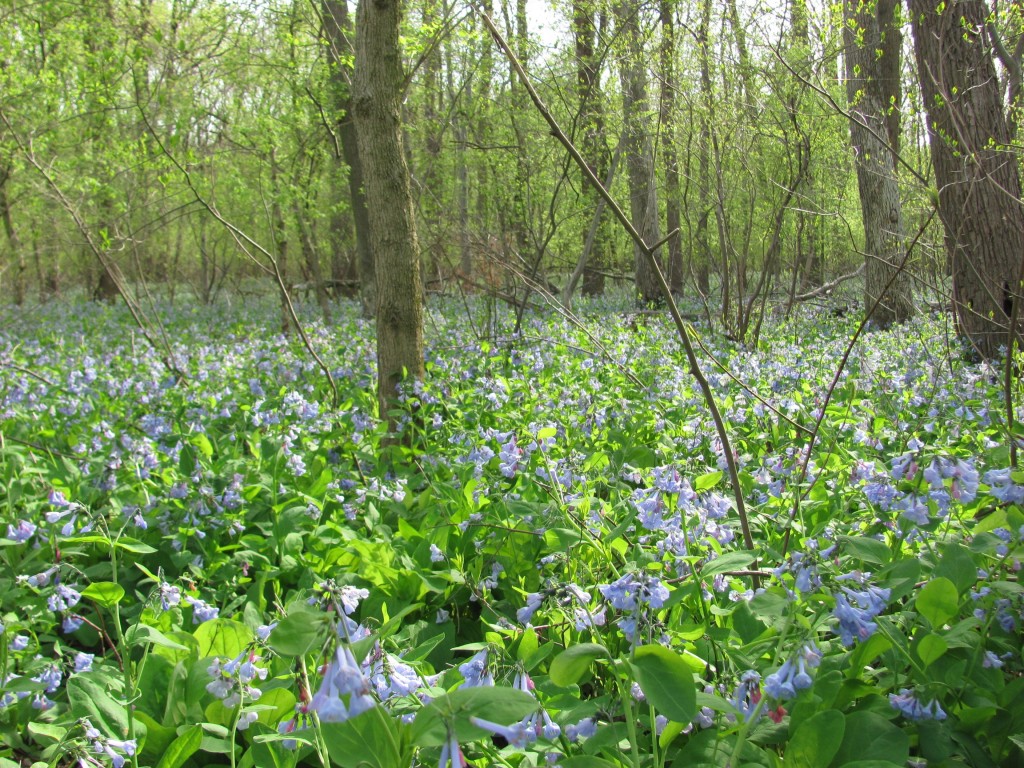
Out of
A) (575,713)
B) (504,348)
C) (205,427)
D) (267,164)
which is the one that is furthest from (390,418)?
(267,164)

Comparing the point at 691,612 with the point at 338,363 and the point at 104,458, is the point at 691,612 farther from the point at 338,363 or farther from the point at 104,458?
the point at 338,363

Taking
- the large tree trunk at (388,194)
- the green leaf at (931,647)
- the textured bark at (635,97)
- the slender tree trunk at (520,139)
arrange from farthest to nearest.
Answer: the slender tree trunk at (520,139) < the textured bark at (635,97) < the large tree trunk at (388,194) < the green leaf at (931,647)

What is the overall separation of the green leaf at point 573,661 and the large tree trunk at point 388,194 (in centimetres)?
250

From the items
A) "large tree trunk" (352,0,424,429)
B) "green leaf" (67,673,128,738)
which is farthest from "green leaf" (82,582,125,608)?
"large tree trunk" (352,0,424,429)

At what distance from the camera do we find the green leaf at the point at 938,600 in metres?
1.21

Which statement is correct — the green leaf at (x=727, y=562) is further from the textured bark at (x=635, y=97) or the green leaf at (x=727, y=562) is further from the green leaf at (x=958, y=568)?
the textured bark at (x=635, y=97)

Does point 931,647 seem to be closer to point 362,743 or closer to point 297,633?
point 362,743

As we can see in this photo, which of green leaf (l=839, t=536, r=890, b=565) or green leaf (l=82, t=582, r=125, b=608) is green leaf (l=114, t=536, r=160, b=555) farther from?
green leaf (l=839, t=536, r=890, b=565)

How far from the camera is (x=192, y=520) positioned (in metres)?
2.51

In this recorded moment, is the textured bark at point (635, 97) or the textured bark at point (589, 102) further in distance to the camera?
the textured bark at point (589, 102)

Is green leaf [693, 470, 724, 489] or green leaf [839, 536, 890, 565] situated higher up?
green leaf [693, 470, 724, 489]

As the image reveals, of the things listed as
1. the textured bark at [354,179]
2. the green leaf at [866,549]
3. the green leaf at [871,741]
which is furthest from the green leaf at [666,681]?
the textured bark at [354,179]

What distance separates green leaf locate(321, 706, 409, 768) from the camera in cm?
91

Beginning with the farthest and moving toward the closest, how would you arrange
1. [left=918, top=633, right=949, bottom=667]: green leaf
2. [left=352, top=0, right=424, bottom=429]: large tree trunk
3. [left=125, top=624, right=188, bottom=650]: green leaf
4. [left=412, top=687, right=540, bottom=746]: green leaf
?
[left=352, top=0, right=424, bottom=429]: large tree trunk < [left=125, top=624, right=188, bottom=650]: green leaf < [left=918, top=633, right=949, bottom=667]: green leaf < [left=412, top=687, right=540, bottom=746]: green leaf
